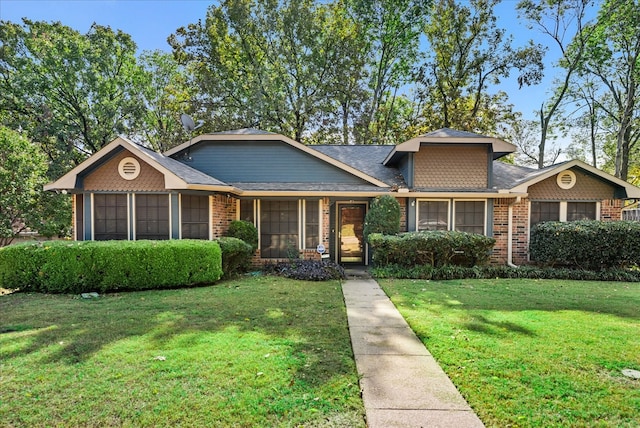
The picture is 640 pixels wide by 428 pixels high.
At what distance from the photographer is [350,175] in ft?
36.7

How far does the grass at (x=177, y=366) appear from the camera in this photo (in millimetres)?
2547

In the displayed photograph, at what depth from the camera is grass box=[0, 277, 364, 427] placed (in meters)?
2.55

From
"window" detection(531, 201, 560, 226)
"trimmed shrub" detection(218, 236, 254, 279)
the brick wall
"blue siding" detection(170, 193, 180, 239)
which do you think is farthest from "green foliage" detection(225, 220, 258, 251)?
"window" detection(531, 201, 560, 226)

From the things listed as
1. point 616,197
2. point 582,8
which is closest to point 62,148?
point 616,197

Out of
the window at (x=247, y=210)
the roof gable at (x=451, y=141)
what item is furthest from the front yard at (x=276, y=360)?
the roof gable at (x=451, y=141)

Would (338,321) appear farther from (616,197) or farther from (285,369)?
(616,197)

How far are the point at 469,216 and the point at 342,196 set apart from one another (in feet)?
13.8

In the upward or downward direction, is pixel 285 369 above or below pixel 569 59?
below

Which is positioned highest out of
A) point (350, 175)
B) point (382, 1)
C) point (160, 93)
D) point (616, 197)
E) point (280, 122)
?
point (382, 1)

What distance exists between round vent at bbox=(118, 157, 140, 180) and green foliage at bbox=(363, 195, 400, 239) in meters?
6.68

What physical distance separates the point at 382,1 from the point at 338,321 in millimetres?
21092

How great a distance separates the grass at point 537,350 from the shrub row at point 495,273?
1.99m

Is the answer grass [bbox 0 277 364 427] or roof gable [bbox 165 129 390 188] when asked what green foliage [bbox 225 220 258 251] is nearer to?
roof gable [bbox 165 129 390 188]

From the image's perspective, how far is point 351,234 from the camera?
447 inches
